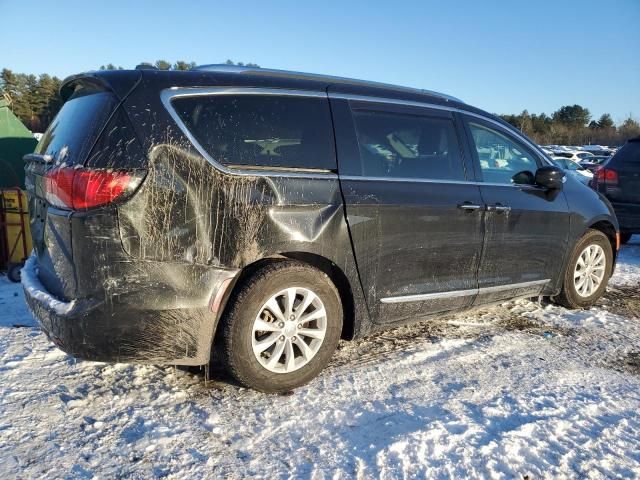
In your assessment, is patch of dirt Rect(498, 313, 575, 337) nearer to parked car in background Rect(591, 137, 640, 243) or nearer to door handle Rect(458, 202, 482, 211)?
door handle Rect(458, 202, 482, 211)

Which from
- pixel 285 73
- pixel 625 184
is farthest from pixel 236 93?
pixel 625 184

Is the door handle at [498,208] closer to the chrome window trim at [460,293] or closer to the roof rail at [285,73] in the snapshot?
the chrome window trim at [460,293]

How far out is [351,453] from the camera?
2.53 metres

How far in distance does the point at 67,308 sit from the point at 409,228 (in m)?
2.06

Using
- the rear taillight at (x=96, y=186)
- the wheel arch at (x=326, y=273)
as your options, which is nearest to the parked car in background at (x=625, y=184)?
the wheel arch at (x=326, y=273)

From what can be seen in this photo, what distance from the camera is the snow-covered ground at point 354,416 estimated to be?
8.02 ft

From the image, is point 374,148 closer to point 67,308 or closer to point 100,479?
point 67,308

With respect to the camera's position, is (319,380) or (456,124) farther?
(456,124)

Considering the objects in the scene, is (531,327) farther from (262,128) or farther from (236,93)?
(236,93)

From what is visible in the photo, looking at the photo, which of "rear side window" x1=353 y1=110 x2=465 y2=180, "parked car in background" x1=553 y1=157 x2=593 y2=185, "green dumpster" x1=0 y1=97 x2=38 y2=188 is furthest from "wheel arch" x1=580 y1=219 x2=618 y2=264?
"green dumpster" x1=0 y1=97 x2=38 y2=188

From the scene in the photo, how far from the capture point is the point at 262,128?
302cm

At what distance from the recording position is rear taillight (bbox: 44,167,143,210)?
2.58m

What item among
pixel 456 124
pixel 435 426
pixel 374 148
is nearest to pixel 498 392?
pixel 435 426

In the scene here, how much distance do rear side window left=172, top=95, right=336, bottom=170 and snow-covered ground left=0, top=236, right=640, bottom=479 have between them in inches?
54.3
